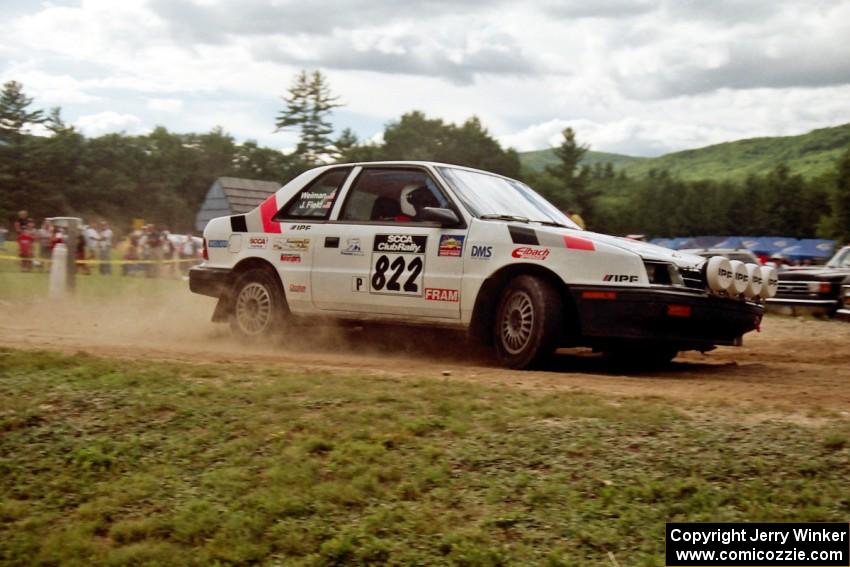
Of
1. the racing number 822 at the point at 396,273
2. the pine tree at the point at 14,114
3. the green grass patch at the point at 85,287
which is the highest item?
the pine tree at the point at 14,114

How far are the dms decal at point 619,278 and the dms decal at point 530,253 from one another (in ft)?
1.61

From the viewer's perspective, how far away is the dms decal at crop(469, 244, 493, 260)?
7.40m

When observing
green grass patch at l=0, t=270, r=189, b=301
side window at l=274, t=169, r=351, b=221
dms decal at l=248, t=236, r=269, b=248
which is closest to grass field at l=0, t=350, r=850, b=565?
side window at l=274, t=169, r=351, b=221

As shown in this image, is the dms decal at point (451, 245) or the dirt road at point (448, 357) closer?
the dirt road at point (448, 357)

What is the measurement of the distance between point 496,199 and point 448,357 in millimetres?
1464

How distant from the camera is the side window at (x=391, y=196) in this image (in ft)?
26.3

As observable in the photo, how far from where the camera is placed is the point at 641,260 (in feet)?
22.7

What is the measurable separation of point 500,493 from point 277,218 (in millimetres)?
5390

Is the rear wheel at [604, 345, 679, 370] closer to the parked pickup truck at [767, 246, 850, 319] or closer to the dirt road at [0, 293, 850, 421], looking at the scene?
the dirt road at [0, 293, 850, 421]

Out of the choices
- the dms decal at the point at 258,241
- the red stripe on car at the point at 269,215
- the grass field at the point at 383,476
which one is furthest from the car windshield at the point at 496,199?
the grass field at the point at 383,476

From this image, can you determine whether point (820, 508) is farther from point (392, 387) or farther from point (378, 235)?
point (378, 235)

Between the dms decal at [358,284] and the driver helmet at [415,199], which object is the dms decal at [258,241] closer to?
the dms decal at [358,284]

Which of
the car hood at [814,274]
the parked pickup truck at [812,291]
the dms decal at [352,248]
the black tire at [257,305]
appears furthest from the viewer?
the car hood at [814,274]

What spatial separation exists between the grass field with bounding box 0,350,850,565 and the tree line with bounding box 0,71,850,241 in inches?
2022
